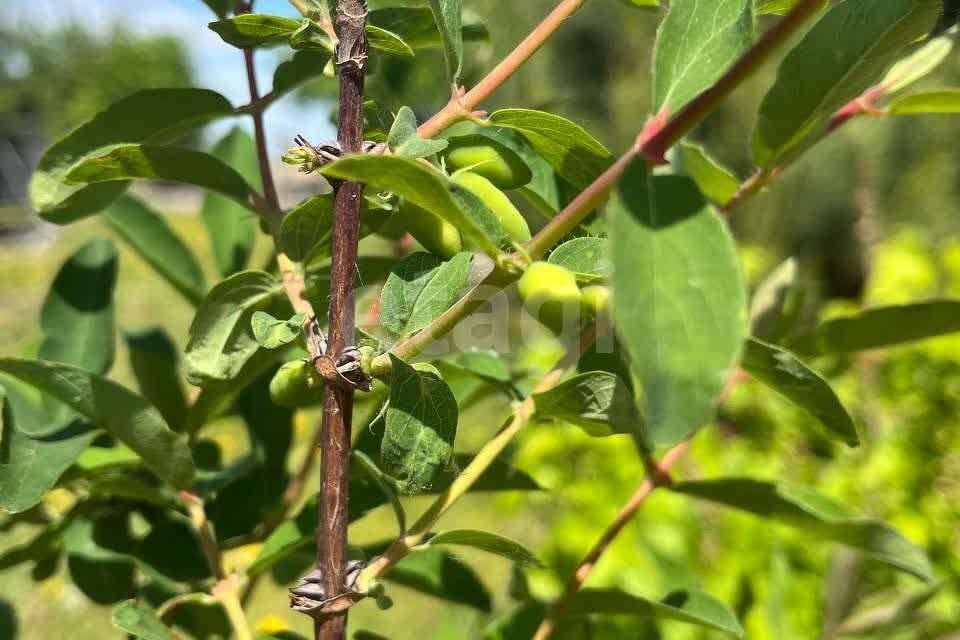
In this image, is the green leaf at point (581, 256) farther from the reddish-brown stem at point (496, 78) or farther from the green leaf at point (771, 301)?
the green leaf at point (771, 301)

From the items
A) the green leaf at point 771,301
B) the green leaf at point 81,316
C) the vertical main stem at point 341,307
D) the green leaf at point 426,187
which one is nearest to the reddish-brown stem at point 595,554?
the green leaf at point 771,301

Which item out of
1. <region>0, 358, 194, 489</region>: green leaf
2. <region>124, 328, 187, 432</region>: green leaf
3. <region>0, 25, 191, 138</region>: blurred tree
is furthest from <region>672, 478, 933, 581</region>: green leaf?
<region>0, 25, 191, 138</region>: blurred tree

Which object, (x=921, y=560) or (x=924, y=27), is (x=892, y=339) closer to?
(x=921, y=560)

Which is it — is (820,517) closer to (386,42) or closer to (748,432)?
(386,42)

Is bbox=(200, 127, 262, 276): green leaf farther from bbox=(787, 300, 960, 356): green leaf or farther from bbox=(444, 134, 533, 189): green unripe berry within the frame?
bbox=(787, 300, 960, 356): green leaf

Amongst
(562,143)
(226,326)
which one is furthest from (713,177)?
(226,326)

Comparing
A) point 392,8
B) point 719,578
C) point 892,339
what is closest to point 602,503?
point 719,578
